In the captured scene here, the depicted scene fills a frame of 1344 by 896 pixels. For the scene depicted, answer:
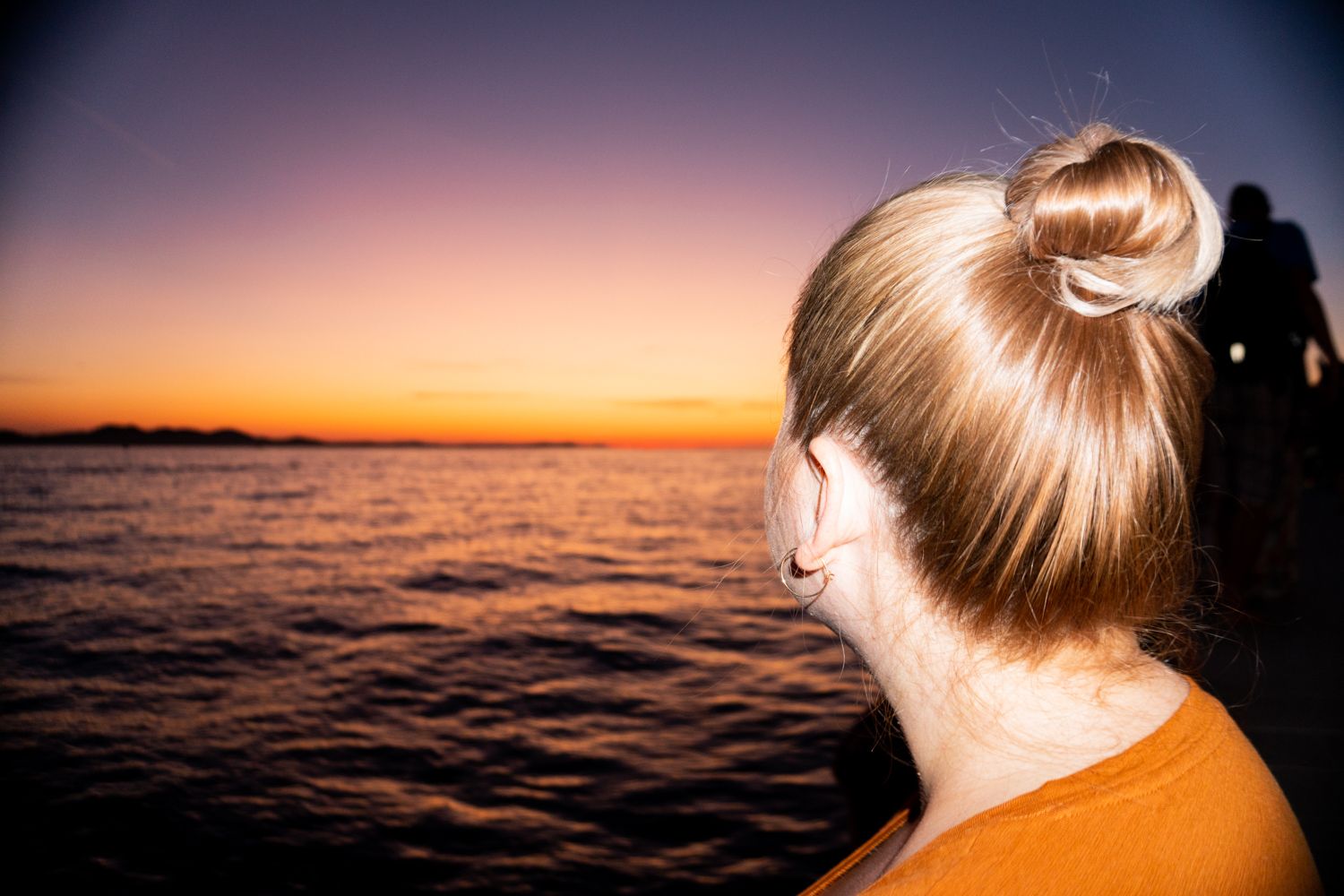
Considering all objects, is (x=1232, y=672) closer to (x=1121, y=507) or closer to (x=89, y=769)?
(x=1121, y=507)

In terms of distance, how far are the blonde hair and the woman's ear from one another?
45 mm

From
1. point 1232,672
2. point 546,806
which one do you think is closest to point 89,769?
point 546,806

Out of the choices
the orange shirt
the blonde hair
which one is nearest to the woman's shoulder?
the orange shirt

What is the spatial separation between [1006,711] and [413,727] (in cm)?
765

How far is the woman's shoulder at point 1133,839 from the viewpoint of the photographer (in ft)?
2.45

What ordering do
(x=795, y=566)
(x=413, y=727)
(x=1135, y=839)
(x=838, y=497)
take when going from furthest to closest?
(x=413, y=727)
(x=795, y=566)
(x=838, y=497)
(x=1135, y=839)

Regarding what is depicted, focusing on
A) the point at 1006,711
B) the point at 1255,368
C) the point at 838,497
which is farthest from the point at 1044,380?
the point at 1255,368

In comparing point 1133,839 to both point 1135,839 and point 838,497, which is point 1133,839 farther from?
point 838,497

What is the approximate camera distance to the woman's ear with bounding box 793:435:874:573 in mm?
1112

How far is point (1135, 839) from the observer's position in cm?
76

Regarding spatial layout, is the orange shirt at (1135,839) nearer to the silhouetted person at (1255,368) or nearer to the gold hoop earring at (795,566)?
the gold hoop earring at (795,566)

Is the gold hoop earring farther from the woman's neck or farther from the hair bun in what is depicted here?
the hair bun

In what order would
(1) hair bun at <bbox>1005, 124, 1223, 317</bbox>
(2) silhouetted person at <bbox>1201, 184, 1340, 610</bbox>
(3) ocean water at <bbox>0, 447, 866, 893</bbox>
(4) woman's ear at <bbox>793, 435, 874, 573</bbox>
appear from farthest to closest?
(3) ocean water at <bbox>0, 447, 866, 893</bbox> < (2) silhouetted person at <bbox>1201, 184, 1340, 610</bbox> < (4) woman's ear at <bbox>793, 435, 874, 573</bbox> < (1) hair bun at <bbox>1005, 124, 1223, 317</bbox>

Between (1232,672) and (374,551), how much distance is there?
18.6m
